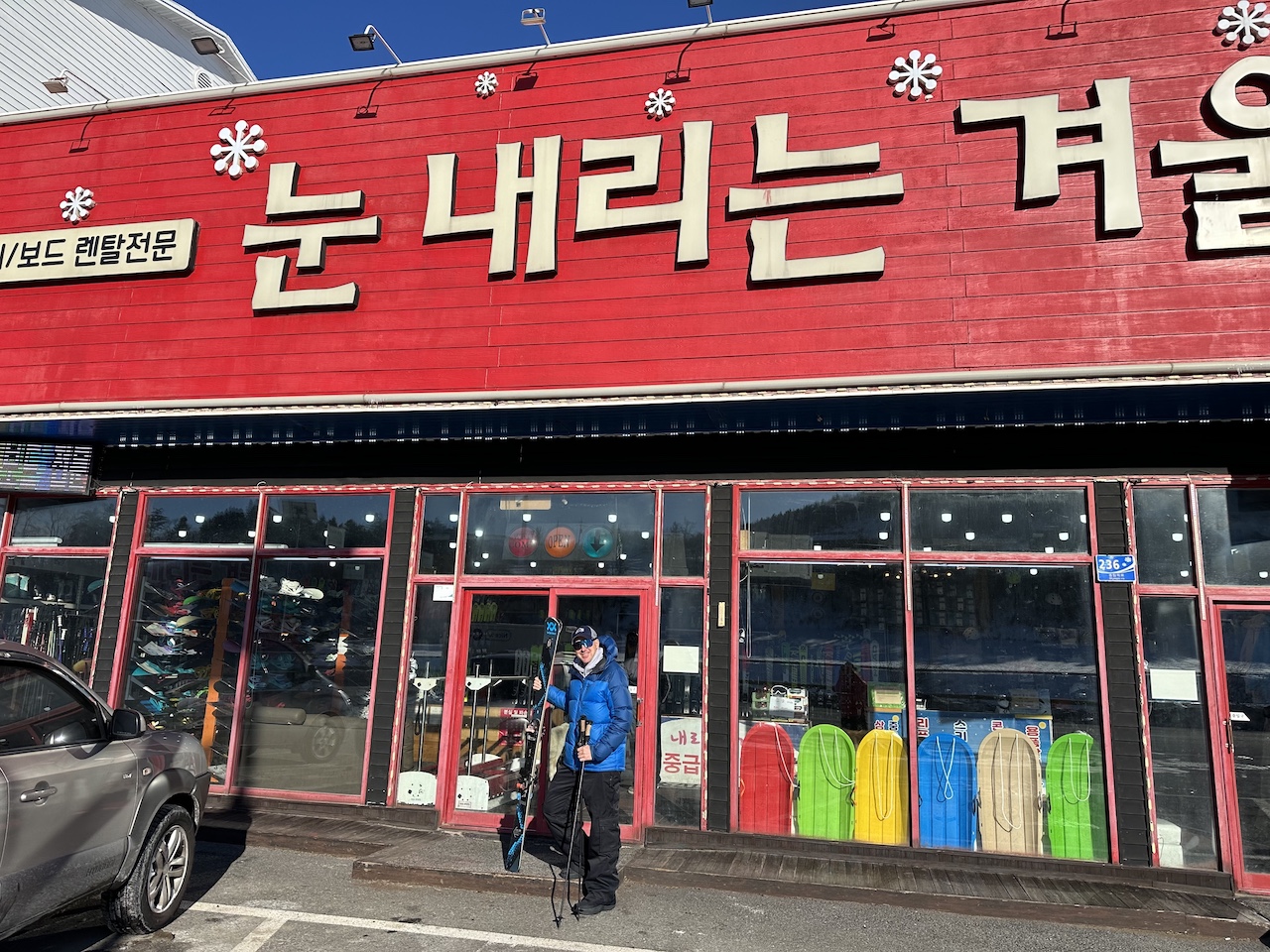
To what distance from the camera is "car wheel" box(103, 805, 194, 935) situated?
5770 millimetres

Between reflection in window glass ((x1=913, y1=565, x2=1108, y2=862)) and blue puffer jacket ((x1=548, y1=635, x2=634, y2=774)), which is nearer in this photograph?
blue puffer jacket ((x1=548, y1=635, x2=634, y2=774))

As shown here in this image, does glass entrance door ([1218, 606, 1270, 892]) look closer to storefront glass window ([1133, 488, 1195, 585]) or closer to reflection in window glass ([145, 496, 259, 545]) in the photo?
storefront glass window ([1133, 488, 1195, 585])

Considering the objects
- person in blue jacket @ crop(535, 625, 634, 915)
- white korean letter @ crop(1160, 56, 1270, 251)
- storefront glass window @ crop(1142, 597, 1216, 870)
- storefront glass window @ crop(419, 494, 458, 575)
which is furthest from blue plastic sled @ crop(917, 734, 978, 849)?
storefront glass window @ crop(419, 494, 458, 575)

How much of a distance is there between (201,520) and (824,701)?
750 cm

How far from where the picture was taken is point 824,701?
891 centimetres

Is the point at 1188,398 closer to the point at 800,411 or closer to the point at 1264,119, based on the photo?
the point at 1264,119

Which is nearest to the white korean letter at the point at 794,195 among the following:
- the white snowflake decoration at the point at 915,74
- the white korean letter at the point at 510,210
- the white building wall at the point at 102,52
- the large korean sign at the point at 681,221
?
the large korean sign at the point at 681,221

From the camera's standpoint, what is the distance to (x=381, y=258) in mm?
10117

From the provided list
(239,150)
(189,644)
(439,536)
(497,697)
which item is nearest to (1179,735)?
(497,697)

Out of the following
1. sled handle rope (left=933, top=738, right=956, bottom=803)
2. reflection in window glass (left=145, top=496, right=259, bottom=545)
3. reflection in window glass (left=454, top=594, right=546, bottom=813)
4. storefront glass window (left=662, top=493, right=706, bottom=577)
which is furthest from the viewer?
reflection in window glass (left=145, top=496, right=259, bottom=545)

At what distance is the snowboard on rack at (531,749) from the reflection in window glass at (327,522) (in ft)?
8.14

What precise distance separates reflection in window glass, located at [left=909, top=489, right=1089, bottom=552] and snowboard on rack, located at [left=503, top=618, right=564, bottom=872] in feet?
12.3

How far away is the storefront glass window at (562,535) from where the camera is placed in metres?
9.55

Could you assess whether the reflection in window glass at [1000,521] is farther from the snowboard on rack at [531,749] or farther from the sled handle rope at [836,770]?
the snowboard on rack at [531,749]
